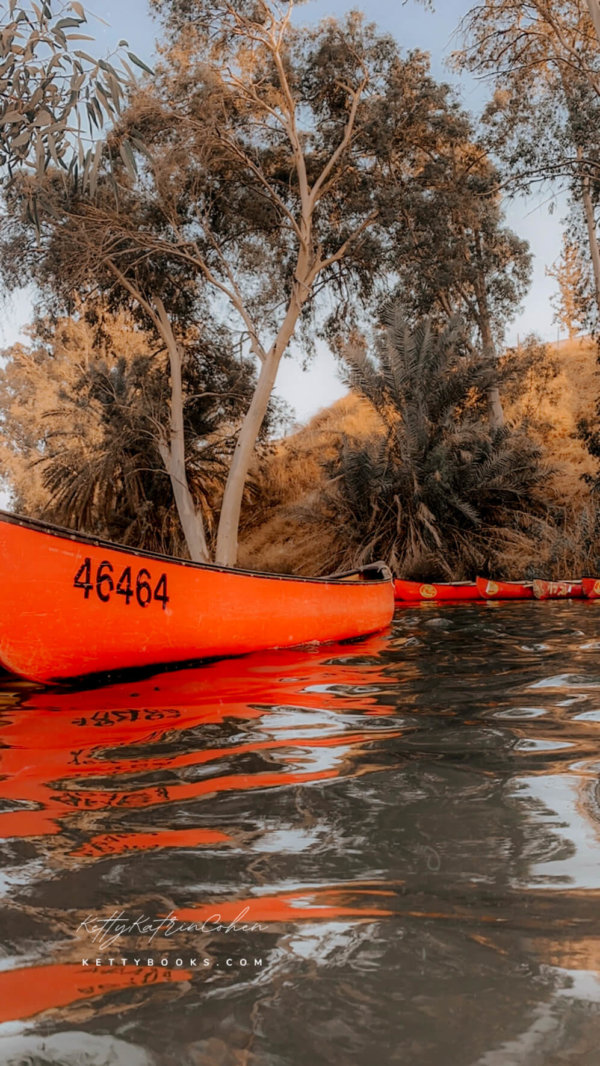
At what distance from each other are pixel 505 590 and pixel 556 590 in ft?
2.30

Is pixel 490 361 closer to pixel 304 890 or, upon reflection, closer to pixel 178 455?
pixel 178 455

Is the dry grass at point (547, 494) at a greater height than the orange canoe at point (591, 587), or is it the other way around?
the dry grass at point (547, 494)

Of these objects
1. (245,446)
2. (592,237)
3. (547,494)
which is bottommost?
(547,494)

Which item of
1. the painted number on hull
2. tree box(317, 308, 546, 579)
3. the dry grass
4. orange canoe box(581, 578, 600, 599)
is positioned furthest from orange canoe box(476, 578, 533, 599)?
the painted number on hull

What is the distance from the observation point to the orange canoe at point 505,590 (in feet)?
37.4

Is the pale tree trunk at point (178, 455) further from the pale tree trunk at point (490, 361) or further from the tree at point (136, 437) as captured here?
the pale tree trunk at point (490, 361)

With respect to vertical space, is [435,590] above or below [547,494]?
below

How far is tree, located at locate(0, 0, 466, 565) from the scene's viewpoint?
13898 mm

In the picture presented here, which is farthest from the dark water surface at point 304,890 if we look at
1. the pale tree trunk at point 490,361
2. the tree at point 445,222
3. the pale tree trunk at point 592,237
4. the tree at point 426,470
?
the pale tree trunk at point 592,237

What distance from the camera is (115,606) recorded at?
4.90 meters

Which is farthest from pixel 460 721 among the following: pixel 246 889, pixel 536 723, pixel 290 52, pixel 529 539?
pixel 290 52

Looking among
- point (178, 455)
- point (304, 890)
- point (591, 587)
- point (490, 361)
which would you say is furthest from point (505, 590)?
point (304, 890)

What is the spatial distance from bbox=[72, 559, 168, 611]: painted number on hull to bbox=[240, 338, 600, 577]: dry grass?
9.38 metres

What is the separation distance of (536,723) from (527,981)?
7.19 feet
